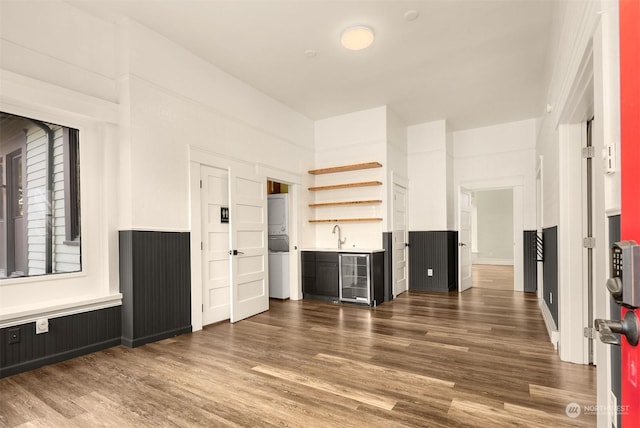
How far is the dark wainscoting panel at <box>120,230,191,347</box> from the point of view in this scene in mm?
3311

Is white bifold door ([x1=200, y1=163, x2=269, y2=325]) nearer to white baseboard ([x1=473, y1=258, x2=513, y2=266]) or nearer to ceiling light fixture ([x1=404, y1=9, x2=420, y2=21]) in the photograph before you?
ceiling light fixture ([x1=404, y1=9, x2=420, y2=21])

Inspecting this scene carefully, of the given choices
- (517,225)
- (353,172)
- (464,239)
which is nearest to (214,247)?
(353,172)

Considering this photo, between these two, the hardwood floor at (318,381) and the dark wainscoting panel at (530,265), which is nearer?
the hardwood floor at (318,381)

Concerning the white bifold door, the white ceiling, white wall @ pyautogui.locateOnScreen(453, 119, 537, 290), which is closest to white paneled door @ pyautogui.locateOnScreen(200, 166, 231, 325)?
the white bifold door

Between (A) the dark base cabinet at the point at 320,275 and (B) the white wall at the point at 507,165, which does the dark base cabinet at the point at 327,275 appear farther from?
(B) the white wall at the point at 507,165

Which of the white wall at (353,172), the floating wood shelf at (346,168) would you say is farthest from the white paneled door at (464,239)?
the floating wood shelf at (346,168)

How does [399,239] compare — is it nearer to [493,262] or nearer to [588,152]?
[588,152]

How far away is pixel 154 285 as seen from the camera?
11.4ft

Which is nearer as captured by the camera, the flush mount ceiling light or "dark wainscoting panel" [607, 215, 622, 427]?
"dark wainscoting panel" [607, 215, 622, 427]

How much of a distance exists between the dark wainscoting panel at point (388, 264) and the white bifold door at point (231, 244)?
6.57ft

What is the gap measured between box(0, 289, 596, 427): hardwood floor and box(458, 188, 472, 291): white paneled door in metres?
2.59

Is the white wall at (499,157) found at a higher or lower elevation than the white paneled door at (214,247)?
higher

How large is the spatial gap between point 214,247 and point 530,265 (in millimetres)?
5579

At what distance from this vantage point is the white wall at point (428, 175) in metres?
6.37
